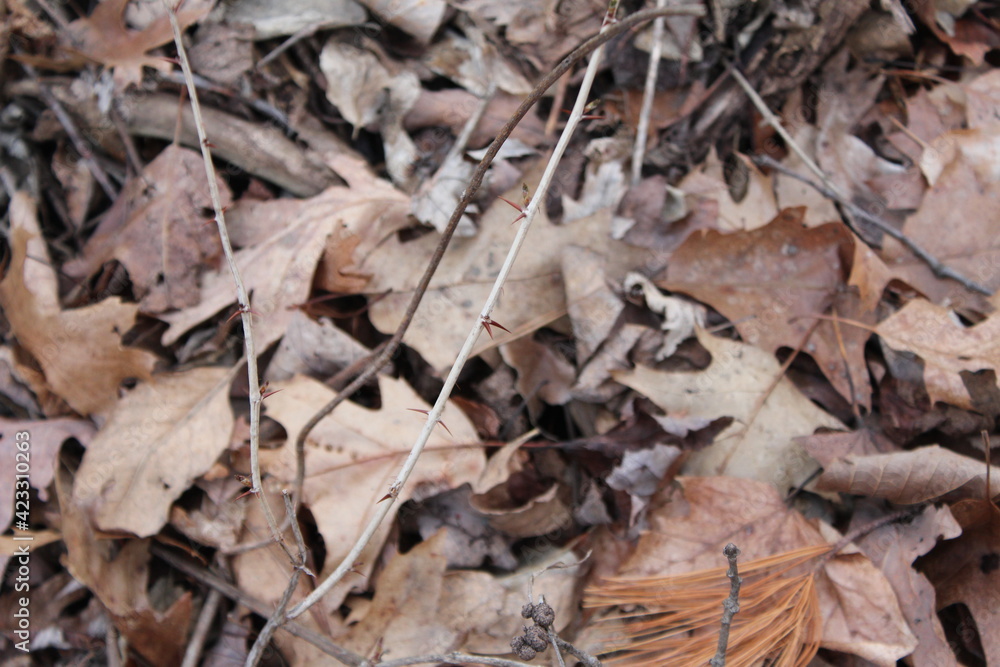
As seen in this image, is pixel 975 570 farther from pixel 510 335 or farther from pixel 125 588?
pixel 125 588

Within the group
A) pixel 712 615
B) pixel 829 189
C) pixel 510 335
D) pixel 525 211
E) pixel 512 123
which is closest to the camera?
pixel 512 123

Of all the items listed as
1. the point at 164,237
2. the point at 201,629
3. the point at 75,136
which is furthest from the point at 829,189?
the point at 75,136

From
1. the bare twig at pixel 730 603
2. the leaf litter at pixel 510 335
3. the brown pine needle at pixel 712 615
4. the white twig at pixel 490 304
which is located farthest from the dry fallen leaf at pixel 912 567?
the white twig at pixel 490 304

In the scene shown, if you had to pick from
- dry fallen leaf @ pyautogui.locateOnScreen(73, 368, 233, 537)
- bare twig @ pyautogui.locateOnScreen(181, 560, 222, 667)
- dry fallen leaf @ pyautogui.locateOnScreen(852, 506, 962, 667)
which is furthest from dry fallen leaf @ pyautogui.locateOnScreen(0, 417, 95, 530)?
dry fallen leaf @ pyautogui.locateOnScreen(852, 506, 962, 667)

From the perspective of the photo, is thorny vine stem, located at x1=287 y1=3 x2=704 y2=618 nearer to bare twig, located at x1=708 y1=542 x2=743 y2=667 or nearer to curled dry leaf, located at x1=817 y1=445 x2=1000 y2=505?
bare twig, located at x1=708 y1=542 x2=743 y2=667

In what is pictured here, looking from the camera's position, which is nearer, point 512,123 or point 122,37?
point 512,123

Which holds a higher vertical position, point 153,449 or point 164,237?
point 164,237

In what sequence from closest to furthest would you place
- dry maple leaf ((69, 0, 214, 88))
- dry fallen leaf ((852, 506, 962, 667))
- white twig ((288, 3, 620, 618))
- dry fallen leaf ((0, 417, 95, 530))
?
white twig ((288, 3, 620, 618)) < dry fallen leaf ((852, 506, 962, 667)) < dry fallen leaf ((0, 417, 95, 530)) < dry maple leaf ((69, 0, 214, 88))
